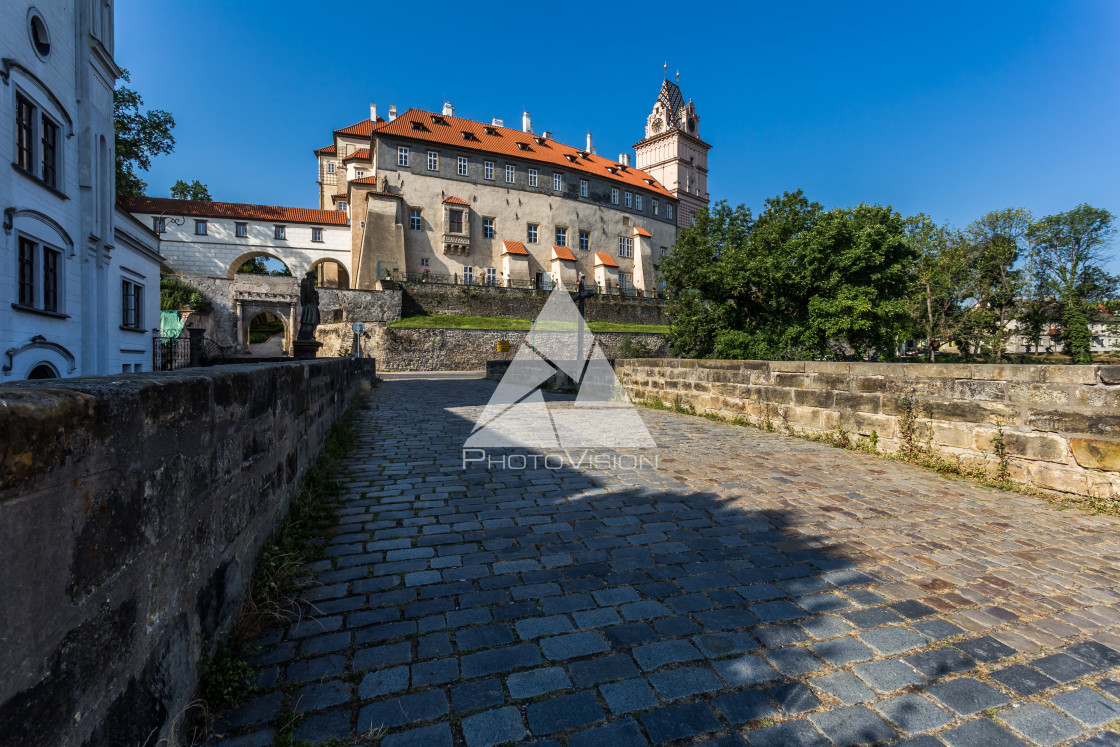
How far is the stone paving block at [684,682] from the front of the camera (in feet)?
6.58

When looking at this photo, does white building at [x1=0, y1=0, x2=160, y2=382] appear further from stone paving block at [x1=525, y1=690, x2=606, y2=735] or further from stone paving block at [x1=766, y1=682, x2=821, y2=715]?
stone paving block at [x1=766, y1=682, x2=821, y2=715]

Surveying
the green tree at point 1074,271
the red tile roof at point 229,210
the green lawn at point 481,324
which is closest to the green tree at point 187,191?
the red tile roof at point 229,210

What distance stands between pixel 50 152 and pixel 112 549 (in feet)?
57.4

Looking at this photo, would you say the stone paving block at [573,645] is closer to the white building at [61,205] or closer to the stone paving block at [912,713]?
the stone paving block at [912,713]

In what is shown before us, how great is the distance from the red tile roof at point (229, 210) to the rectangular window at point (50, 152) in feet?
103

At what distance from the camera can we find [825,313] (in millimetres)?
21969

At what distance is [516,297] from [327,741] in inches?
1672

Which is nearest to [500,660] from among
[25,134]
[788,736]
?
[788,736]

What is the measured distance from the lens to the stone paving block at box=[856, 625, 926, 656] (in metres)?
2.28

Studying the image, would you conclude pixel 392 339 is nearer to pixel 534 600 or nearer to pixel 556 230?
pixel 556 230

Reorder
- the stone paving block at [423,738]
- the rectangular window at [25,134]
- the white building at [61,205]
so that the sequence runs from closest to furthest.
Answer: the stone paving block at [423,738] → the white building at [61,205] → the rectangular window at [25,134]

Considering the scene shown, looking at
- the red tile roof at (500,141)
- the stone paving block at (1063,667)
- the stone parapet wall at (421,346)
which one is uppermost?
the red tile roof at (500,141)

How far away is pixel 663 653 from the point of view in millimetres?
2258

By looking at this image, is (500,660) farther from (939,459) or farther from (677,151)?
(677,151)
